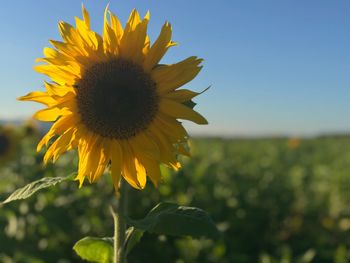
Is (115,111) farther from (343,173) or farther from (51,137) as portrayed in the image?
(343,173)

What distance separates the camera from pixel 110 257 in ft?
6.77

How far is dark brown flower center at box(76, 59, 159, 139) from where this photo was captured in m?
2.21

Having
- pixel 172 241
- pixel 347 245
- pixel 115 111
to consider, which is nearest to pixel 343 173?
pixel 347 245

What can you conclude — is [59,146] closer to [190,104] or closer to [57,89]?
[57,89]

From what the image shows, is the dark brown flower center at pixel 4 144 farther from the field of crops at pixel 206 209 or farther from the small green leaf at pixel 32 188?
the small green leaf at pixel 32 188

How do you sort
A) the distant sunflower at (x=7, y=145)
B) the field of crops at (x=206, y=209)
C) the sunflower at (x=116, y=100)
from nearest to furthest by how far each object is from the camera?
1. the sunflower at (x=116, y=100)
2. the field of crops at (x=206, y=209)
3. the distant sunflower at (x=7, y=145)

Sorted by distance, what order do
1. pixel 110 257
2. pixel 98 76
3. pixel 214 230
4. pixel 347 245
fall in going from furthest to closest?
pixel 347 245, pixel 98 76, pixel 110 257, pixel 214 230

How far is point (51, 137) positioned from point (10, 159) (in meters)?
5.74

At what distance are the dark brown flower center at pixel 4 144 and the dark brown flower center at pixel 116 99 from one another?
5.81 metres

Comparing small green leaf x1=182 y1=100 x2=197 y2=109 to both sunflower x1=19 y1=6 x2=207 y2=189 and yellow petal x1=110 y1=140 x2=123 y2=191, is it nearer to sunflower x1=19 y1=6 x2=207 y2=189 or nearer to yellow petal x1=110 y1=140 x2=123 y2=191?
sunflower x1=19 y1=6 x2=207 y2=189

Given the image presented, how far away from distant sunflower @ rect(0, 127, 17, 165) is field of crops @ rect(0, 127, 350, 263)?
0.27 ft

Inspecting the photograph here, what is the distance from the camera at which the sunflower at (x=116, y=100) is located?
211cm

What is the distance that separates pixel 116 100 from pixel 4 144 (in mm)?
5931

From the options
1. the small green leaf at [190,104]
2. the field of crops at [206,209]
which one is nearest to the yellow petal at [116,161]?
the small green leaf at [190,104]
